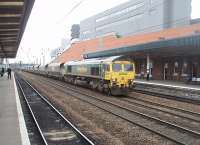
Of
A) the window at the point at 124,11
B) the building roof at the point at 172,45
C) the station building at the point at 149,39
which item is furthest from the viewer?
the window at the point at 124,11

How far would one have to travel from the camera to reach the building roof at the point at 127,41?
142ft

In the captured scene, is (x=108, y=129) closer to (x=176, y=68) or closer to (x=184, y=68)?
(x=184, y=68)

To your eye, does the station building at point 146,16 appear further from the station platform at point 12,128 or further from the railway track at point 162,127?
the station platform at point 12,128

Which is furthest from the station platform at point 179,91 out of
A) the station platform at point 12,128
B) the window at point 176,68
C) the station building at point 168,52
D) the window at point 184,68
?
the station platform at point 12,128

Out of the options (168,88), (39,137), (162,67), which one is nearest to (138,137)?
(39,137)

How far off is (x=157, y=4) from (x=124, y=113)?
250 feet

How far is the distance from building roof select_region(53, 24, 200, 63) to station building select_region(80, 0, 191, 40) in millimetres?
9837

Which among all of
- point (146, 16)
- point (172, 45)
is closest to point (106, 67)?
point (172, 45)

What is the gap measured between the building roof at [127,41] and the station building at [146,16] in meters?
9.84

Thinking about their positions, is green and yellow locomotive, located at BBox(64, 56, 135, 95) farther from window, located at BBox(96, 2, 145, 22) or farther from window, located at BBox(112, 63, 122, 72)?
window, located at BBox(96, 2, 145, 22)

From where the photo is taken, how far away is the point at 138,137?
500 inches

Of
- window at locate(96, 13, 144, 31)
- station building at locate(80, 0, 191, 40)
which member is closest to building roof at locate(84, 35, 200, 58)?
station building at locate(80, 0, 191, 40)

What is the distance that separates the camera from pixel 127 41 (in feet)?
193

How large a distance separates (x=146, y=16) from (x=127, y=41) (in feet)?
119
